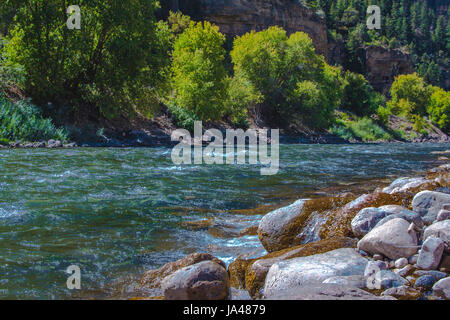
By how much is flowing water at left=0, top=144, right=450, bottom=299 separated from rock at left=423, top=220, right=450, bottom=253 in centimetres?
262

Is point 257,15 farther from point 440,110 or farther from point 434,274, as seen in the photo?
point 434,274

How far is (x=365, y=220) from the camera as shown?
5.79 m

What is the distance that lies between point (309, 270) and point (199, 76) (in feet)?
99.0

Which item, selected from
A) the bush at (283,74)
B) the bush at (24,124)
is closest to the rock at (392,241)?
the bush at (24,124)

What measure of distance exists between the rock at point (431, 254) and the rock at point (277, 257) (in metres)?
1.09

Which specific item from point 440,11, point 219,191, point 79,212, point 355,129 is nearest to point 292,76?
point 355,129

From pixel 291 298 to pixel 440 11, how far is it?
646 feet

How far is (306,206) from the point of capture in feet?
22.5

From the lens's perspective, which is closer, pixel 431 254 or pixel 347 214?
pixel 431 254

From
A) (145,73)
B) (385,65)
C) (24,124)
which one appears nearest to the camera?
(24,124)

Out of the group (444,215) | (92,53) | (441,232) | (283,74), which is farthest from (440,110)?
(441,232)

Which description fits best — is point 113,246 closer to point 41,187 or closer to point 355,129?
point 41,187

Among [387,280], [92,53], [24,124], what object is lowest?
[387,280]
